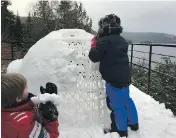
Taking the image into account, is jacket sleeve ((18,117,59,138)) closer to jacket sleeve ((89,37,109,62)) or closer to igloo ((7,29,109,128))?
jacket sleeve ((89,37,109,62))

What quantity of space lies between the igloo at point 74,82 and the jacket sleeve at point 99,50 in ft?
0.91

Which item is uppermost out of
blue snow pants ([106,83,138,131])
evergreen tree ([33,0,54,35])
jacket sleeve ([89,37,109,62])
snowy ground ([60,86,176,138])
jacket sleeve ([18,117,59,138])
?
evergreen tree ([33,0,54,35])

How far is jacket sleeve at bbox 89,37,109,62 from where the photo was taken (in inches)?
128

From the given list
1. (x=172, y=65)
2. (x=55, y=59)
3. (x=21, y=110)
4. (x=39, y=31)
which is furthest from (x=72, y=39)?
(x=39, y=31)

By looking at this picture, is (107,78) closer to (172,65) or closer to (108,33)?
(108,33)

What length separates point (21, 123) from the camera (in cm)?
188

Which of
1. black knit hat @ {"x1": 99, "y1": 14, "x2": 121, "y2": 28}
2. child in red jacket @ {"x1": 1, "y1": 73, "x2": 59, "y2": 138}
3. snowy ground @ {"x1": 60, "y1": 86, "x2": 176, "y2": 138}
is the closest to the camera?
child in red jacket @ {"x1": 1, "y1": 73, "x2": 59, "y2": 138}

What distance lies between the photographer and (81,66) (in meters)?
3.66

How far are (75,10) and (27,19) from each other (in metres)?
5.17

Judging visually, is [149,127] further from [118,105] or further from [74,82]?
[74,82]

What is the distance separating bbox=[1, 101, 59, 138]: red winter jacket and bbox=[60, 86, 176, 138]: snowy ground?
1.49m

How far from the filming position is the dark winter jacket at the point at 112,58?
3271 mm

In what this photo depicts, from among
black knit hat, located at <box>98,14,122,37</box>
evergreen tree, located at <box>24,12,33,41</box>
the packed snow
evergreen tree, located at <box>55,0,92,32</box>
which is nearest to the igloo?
the packed snow

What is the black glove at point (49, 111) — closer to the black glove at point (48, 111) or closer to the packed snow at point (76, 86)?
the black glove at point (48, 111)
